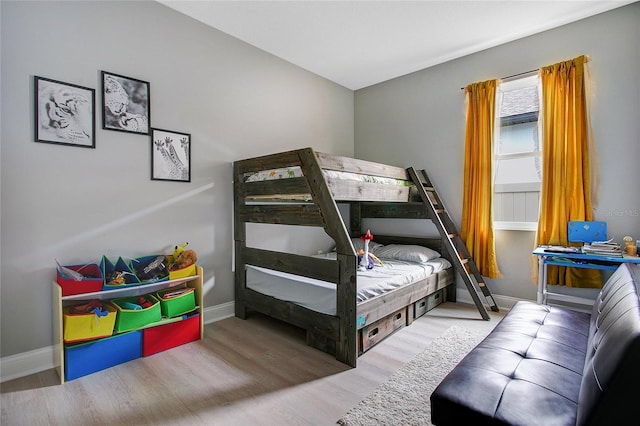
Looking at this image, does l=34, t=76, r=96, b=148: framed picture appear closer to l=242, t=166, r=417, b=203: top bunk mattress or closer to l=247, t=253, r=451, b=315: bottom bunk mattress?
l=242, t=166, r=417, b=203: top bunk mattress

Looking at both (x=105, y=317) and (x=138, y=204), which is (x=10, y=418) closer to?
(x=105, y=317)

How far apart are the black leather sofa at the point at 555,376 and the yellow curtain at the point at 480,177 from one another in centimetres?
158

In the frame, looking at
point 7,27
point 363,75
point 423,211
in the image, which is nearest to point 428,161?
point 423,211

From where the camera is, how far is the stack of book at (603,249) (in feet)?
8.03

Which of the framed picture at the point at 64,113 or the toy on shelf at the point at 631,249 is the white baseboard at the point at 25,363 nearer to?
the framed picture at the point at 64,113

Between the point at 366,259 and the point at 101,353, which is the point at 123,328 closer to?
the point at 101,353

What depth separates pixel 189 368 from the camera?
2121 mm

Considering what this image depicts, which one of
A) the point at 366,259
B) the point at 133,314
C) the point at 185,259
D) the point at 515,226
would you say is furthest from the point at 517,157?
the point at 133,314

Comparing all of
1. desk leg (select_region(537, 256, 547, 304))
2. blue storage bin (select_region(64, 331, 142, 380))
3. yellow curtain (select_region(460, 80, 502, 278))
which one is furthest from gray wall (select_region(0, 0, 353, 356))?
desk leg (select_region(537, 256, 547, 304))

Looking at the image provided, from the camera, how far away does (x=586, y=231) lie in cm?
275

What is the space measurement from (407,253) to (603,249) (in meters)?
1.60

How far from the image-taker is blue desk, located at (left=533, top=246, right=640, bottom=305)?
2.40 m

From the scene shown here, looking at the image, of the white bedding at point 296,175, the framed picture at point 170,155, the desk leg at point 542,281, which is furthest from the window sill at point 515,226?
the framed picture at point 170,155

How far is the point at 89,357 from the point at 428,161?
12.0 feet
